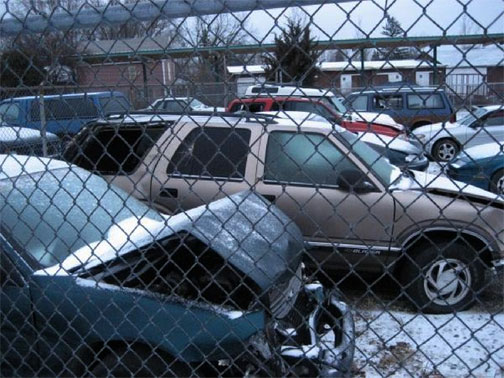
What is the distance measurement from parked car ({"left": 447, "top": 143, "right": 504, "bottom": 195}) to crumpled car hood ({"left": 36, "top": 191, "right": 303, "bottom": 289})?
94 centimetres

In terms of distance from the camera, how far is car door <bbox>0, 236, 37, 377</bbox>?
9.11ft

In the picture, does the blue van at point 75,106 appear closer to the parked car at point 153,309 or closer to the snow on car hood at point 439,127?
the parked car at point 153,309

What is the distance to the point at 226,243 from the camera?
283 centimetres

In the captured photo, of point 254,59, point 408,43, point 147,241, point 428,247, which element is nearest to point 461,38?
point 408,43

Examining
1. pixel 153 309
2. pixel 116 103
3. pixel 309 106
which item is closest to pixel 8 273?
pixel 153 309

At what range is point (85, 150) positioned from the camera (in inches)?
234

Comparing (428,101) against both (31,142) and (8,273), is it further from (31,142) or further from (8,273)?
(31,142)

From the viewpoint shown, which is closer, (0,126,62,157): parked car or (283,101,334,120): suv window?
(283,101,334,120): suv window

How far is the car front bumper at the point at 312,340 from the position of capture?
2699mm

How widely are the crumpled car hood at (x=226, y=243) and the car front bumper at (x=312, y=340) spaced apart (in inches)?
13.2

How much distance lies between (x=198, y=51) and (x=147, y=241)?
4.30ft

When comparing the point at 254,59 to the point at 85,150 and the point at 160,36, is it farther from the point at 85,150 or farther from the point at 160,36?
the point at 85,150

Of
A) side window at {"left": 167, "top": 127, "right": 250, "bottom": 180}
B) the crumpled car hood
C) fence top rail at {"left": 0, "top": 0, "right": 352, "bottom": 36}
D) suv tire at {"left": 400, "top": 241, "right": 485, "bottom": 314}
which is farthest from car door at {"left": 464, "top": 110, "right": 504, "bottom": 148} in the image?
side window at {"left": 167, "top": 127, "right": 250, "bottom": 180}

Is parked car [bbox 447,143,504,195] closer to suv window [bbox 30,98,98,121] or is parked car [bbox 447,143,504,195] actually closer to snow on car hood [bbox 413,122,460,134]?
snow on car hood [bbox 413,122,460,134]
